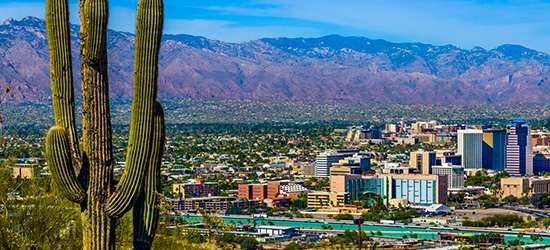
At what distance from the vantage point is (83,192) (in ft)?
43.5

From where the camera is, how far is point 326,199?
10319 cm

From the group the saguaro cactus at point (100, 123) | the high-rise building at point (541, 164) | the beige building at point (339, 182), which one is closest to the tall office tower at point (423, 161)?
the high-rise building at point (541, 164)

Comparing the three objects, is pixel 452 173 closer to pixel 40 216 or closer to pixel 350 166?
pixel 350 166

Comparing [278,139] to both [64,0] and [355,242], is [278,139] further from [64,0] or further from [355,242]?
[64,0]

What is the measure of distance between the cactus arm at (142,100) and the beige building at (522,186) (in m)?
99.9

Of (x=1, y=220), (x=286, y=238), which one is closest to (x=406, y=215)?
(x=286, y=238)

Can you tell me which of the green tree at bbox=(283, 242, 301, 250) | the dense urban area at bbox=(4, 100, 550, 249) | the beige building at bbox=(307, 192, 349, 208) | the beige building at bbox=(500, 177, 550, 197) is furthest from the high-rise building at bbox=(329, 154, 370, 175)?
the green tree at bbox=(283, 242, 301, 250)

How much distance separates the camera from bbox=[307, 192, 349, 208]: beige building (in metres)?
103

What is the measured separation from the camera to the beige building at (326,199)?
102625 mm

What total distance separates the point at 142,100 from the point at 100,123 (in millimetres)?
557

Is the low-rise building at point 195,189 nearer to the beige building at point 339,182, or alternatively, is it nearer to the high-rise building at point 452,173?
the beige building at point 339,182

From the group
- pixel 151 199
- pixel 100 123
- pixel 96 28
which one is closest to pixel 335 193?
pixel 151 199

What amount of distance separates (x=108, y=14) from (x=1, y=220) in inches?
190

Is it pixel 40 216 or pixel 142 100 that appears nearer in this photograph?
pixel 142 100
